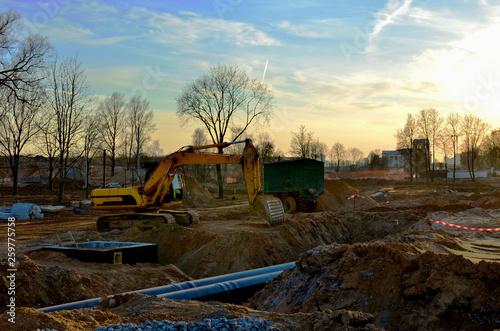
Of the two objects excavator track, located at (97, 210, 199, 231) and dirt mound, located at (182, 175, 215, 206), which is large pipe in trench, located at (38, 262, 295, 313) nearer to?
excavator track, located at (97, 210, 199, 231)

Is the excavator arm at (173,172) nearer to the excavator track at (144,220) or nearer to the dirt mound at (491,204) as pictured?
the excavator track at (144,220)

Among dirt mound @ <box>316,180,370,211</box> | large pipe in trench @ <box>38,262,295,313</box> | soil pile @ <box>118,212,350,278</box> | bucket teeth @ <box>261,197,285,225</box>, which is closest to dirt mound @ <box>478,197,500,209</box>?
dirt mound @ <box>316,180,370,211</box>

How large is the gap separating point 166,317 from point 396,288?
3.46m

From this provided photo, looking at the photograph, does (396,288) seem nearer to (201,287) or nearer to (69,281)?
(201,287)

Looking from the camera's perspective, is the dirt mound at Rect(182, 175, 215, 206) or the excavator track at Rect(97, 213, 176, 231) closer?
the excavator track at Rect(97, 213, 176, 231)

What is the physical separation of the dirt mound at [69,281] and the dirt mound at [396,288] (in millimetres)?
3164

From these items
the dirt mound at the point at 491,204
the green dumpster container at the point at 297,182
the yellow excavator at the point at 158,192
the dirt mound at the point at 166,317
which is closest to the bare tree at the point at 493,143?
the dirt mound at the point at 491,204

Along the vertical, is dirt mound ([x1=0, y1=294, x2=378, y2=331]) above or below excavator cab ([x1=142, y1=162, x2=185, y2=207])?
below

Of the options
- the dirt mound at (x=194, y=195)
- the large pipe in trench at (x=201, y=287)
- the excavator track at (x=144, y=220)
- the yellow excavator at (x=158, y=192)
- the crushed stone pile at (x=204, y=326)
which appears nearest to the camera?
the crushed stone pile at (x=204, y=326)

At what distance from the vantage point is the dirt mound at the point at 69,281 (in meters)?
7.73

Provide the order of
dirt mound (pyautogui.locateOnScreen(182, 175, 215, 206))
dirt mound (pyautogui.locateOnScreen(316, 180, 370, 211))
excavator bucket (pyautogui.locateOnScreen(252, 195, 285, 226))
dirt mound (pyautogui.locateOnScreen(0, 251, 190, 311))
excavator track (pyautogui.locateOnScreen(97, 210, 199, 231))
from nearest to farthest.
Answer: dirt mound (pyautogui.locateOnScreen(0, 251, 190, 311)), excavator track (pyautogui.locateOnScreen(97, 210, 199, 231)), excavator bucket (pyautogui.locateOnScreen(252, 195, 285, 226)), dirt mound (pyautogui.locateOnScreen(316, 180, 370, 211)), dirt mound (pyautogui.locateOnScreen(182, 175, 215, 206))

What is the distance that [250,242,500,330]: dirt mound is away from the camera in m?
5.97

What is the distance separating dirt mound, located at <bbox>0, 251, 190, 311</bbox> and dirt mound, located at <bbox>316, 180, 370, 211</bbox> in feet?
53.4

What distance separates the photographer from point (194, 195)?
36125 mm
